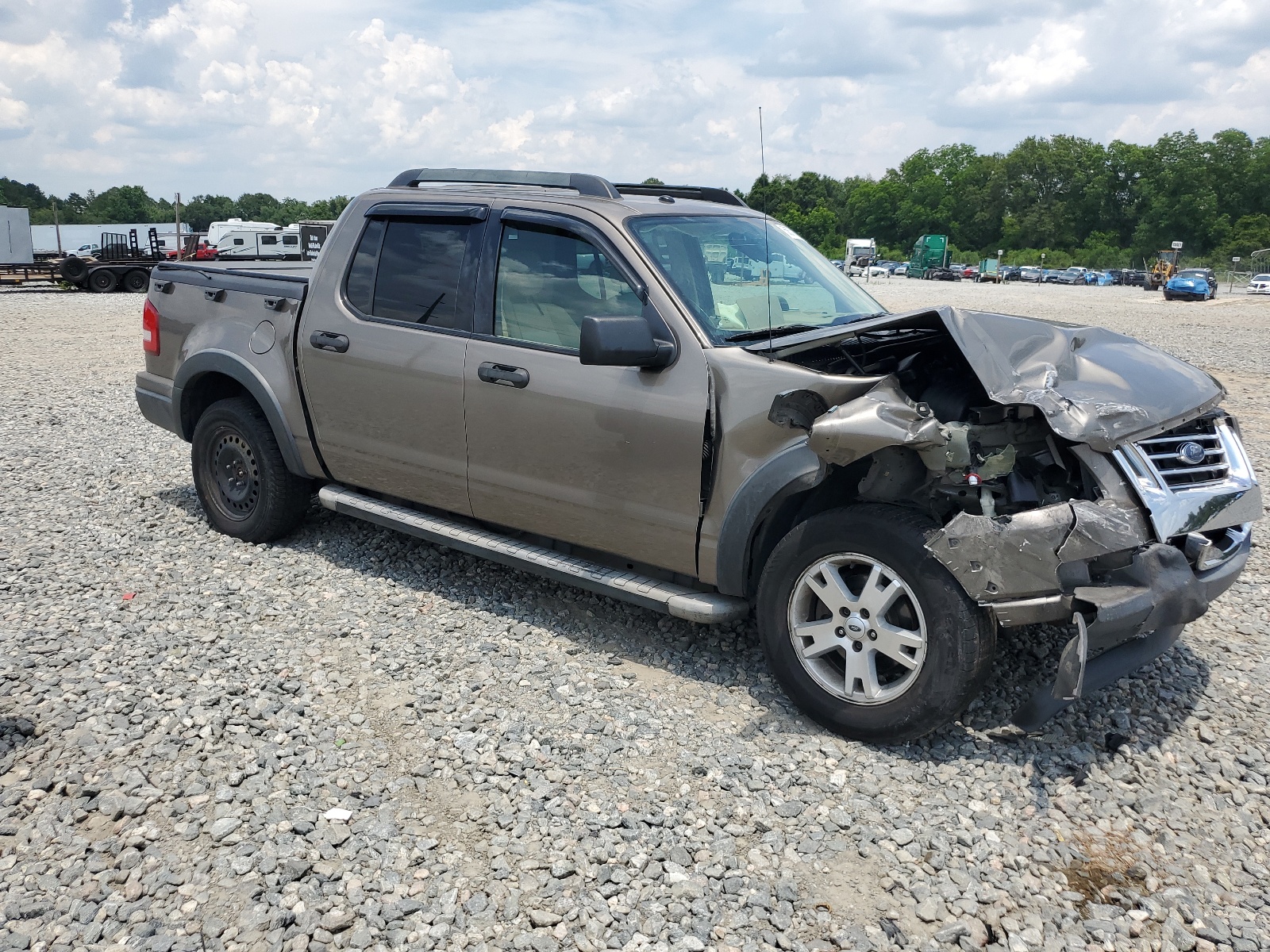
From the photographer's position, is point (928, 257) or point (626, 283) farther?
point (928, 257)

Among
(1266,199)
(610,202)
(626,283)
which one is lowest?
(626,283)

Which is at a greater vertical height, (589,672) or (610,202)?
(610,202)

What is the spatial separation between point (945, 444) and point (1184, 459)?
898 mm

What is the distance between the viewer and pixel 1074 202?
12075 centimetres

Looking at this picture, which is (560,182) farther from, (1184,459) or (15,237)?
(15,237)

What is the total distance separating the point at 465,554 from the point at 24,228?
37.6 metres

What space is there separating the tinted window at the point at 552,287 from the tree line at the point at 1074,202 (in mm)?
84339

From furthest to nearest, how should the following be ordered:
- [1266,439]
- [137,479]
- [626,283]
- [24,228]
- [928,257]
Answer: [928,257] < [24,228] < [1266,439] < [137,479] < [626,283]

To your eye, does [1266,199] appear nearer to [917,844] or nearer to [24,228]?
[24,228]

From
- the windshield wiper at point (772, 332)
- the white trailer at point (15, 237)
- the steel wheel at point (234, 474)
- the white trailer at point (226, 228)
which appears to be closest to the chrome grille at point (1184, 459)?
the windshield wiper at point (772, 332)

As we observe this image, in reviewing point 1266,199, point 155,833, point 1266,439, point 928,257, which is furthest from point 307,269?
point 1266,199

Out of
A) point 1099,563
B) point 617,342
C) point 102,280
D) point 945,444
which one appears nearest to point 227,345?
point 617,342

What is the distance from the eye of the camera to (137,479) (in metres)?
7.49

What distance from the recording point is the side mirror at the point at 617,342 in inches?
149
